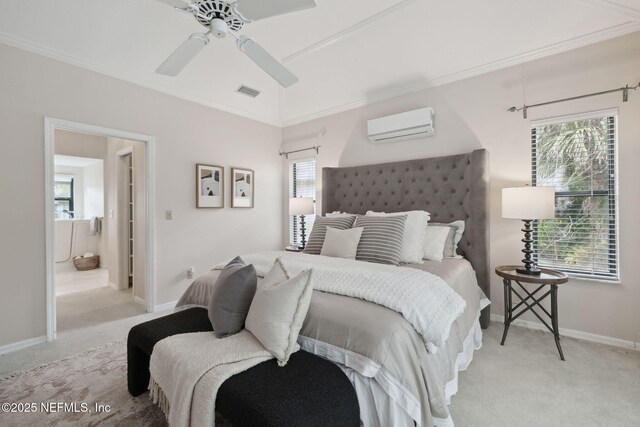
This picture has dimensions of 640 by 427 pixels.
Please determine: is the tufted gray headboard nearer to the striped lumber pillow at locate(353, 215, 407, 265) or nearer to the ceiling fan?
the striped lumber pillow at locate(353, 215, 407, 265)

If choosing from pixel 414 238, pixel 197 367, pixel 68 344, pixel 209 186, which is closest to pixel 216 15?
pixel 197 367

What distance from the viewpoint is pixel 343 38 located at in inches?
125

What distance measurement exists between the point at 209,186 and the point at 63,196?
18.6 feet

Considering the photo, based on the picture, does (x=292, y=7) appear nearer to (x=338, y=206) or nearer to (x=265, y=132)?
(x=338, y=206)

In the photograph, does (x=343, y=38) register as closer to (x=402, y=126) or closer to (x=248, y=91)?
(x=402, y=126)

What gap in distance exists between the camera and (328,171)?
4180mm

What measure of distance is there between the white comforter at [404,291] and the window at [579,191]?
5.50 feet

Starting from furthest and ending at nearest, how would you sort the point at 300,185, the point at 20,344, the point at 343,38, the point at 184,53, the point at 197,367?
1. the point at 300,185
2. the point at 343,38
3. the point at 20,344
4. the point at 184,53
5. the point at 197,367

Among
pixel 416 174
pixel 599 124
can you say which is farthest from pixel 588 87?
pixel 416 174

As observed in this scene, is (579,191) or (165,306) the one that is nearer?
(579,191)

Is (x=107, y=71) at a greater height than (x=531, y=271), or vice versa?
(x=107, y=71)

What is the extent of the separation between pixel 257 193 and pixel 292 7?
3.16m

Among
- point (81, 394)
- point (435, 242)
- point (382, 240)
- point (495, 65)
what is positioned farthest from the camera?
point (495, 65)

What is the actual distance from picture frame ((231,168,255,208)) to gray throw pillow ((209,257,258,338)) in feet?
8.65
